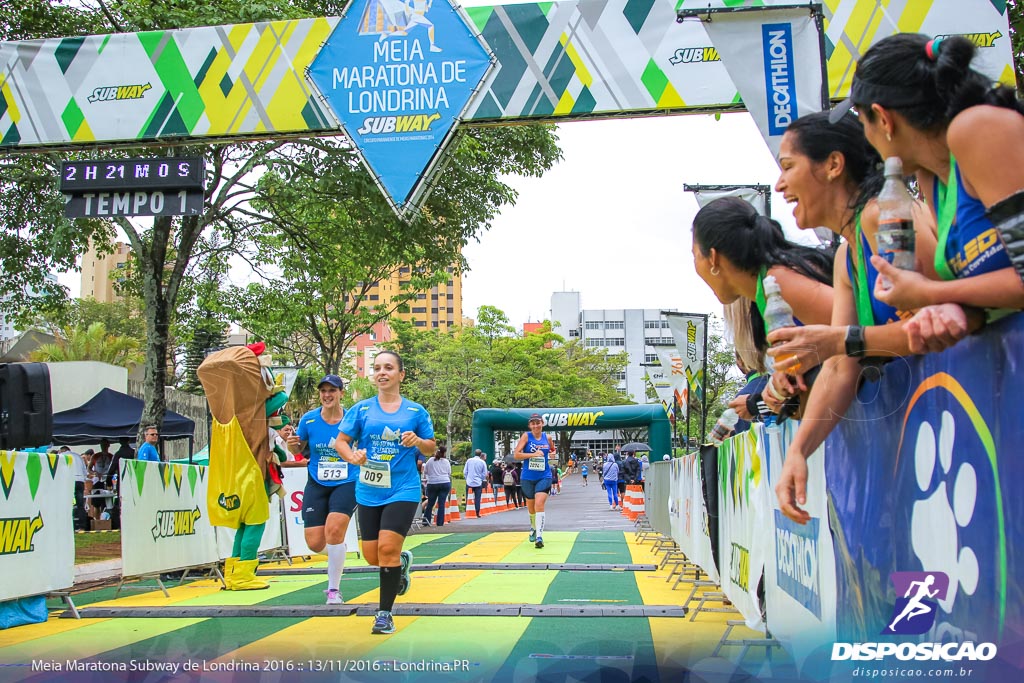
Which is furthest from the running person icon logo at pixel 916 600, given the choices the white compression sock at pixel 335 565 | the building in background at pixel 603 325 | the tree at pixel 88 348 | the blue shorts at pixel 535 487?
the building in background at pixel 603 325

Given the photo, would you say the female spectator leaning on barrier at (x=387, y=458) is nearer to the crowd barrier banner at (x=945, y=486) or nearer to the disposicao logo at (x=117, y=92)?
the disposicao logo at (x=117, y=92)

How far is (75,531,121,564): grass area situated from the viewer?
43.1 feet

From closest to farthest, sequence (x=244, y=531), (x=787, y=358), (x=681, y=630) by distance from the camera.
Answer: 1. (x=787, y=358)
2. (x=681, y=630)
3. (x=244, y=531)

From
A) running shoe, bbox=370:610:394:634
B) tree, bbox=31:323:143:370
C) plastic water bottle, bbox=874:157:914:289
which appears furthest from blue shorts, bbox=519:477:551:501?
tree, bbox=31:323:143:370

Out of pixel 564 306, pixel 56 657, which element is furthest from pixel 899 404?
pixel 564 306

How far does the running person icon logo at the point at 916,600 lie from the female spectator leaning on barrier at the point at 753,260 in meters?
1.00

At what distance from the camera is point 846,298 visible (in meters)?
2.76

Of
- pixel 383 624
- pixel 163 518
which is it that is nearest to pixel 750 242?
pixel 383 624

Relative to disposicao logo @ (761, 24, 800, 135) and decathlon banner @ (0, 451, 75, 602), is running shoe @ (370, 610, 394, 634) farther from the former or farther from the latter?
disposicao logo @ (761, 24, 800, 135)

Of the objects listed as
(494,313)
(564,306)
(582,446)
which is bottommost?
(582,446)

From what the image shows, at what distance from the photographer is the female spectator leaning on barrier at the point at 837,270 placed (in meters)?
2.38

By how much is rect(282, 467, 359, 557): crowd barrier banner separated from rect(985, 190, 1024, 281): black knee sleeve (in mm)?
11416

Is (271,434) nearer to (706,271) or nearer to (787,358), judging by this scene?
(706,271)

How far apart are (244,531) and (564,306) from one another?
3819 inches
